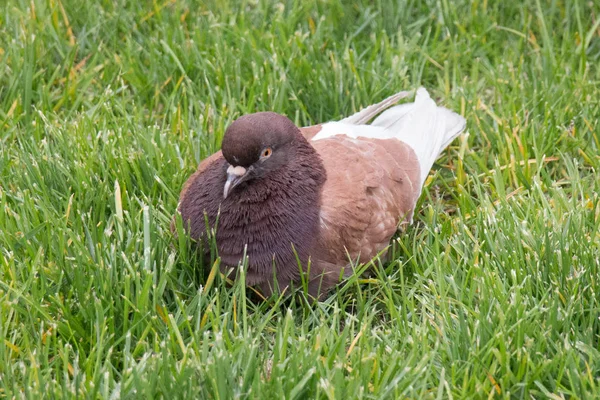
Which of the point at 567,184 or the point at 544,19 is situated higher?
the point at 544,19

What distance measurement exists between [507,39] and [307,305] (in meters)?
2.92

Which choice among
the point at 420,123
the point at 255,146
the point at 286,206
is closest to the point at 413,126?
the point at 420,123

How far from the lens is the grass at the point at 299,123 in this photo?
310 cm

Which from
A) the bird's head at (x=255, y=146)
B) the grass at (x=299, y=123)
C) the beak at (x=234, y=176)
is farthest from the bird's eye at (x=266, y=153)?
the grass at (x=299, y=123)

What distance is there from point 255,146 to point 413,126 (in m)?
1.37

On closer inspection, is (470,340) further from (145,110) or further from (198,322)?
(145,110)

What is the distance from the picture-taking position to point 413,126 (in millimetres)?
4707

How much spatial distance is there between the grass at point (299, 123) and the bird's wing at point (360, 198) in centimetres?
16

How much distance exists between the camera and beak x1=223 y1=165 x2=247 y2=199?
3625mm

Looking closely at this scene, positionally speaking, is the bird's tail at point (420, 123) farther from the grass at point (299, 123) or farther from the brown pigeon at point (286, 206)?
the brown pigeon at point (286, 206)

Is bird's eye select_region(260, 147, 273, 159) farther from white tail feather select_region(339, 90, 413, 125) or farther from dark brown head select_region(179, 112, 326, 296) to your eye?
white tail feather select_region(339, 90, 413, 125)

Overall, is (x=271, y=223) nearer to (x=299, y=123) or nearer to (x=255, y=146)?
(x=255, y=146)

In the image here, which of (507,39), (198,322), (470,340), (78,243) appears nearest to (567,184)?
(507,39)

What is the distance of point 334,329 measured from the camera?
10.9 ft
